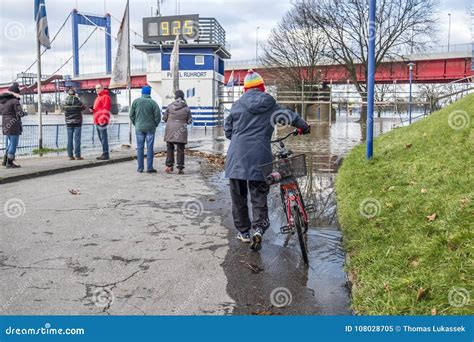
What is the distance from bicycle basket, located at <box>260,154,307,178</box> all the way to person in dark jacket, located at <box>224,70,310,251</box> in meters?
0.20

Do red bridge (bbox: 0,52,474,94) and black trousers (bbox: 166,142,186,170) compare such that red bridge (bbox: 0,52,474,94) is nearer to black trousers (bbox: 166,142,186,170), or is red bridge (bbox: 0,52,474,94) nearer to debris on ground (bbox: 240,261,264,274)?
black trousers (bbox: 166,142,186,170)

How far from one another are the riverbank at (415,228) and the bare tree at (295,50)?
33.9m

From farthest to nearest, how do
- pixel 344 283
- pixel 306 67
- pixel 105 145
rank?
pixel 306 67
pixel 105 145
pixel 344 283

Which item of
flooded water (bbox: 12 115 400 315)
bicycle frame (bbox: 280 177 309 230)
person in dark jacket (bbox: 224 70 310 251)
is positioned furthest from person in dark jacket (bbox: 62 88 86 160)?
bicycle frame (bbox: 280 177 309 230)

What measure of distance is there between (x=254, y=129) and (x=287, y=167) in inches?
22.8

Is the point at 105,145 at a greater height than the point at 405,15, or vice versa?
the point at 405,15

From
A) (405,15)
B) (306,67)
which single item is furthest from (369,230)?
(306,67)

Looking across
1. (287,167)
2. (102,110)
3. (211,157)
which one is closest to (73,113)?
(102,110)

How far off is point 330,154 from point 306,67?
30.5 metres

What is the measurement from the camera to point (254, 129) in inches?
214

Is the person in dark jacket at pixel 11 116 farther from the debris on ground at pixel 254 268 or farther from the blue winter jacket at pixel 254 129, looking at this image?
the debris on ground at pixel 254 268

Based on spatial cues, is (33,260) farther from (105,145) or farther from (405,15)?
(405,15)

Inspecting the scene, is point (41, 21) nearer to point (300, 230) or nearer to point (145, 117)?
point (145, 117)

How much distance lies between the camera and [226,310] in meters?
3.90
